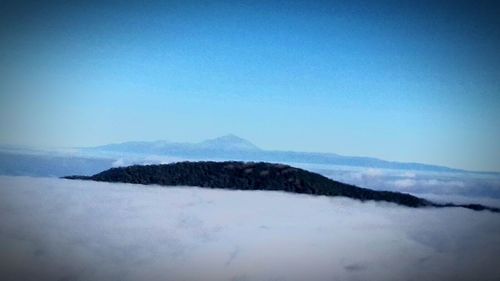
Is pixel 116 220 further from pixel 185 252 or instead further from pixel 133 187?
pixel 185 252

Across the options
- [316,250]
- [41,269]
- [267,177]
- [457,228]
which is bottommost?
[41,269]

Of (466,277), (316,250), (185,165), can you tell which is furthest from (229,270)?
(466,277)

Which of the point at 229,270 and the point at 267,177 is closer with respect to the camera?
the point at 229,270

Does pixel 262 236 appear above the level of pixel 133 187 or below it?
below

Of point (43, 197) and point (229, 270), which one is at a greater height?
point (43, 197)

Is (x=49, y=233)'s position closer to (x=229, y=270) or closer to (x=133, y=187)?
(x=133, y=187)

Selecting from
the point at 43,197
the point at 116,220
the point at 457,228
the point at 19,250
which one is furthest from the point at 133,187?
the point at 457,228
